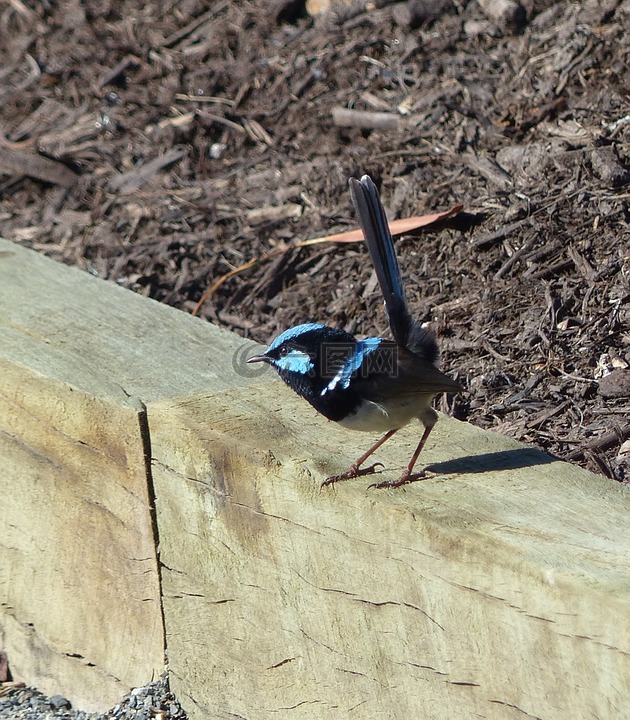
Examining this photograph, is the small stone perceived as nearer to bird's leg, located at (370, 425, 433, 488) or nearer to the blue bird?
the blue bird

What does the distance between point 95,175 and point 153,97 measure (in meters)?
0.74

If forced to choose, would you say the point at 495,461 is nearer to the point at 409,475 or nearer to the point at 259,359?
the point at 409,475

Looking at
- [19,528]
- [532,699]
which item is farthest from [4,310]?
[532,699]

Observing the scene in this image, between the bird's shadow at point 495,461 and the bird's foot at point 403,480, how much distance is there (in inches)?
2.0

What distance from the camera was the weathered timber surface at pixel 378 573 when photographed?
2219 mm

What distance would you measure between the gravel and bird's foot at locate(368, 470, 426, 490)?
1.22 metres

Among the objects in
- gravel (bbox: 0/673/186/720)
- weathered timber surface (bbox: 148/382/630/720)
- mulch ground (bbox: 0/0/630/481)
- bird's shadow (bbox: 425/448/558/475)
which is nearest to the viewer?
weathered timber surface (bbox: 148/382/630/720)

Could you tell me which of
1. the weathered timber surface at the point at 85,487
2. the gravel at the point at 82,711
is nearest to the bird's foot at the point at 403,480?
the weathered timber surface at the point at 85,487

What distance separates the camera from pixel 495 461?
9.42ft

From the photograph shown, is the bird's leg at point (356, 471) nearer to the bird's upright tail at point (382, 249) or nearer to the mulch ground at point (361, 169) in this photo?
the bird's upright tail at point (382, 249)

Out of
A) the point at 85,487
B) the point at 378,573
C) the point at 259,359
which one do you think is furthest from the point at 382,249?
the point at 85,487

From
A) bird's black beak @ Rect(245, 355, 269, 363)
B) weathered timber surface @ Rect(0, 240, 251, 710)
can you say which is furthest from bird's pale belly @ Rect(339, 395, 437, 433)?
weathered timber surface @ Rect(0, 240, 251, 710)

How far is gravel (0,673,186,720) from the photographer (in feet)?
11.1

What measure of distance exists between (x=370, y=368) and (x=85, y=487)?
1.05 meters
